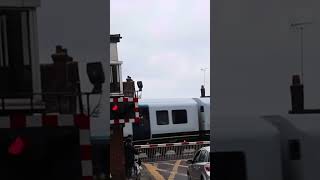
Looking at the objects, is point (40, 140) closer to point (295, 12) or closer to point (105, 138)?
point (105, 138)

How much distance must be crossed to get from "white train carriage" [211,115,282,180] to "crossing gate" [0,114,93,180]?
52cm

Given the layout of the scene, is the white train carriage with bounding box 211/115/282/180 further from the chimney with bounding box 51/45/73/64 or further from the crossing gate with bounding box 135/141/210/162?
the crossing gate with bounding box 135/141/210/162

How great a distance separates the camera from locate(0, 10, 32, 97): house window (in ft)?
6.45

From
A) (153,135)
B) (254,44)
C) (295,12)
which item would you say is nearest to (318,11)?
(295,12)

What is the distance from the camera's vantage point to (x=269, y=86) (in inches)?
88.4

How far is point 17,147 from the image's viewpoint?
6.72ft

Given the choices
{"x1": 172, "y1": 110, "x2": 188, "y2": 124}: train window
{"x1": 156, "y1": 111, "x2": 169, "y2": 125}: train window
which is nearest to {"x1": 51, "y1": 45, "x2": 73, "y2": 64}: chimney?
{"x1": 156, "y1": 111, "x2": 169, "y2": 125}: train window

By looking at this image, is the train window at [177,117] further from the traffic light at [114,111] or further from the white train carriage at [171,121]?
the traffic light at [114,111]

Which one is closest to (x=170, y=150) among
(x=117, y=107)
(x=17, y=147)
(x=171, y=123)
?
(x=171, y=123)

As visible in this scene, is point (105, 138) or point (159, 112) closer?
point (105, 138)

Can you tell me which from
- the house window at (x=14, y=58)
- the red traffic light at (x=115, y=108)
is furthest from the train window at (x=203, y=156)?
the house window at (x=14, y=58)

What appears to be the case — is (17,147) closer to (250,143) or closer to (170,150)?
(250,143)

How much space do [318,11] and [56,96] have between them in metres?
1.10

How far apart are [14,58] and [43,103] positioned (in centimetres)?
19
